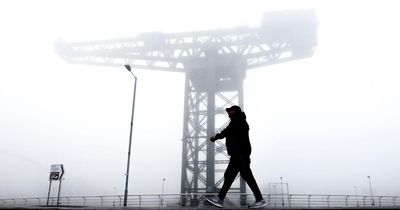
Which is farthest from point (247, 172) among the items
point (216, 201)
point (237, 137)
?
point (216, 201)

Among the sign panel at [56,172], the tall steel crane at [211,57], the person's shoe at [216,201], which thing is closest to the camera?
the person's shoe at [216,201]

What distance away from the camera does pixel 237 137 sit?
5.86 m

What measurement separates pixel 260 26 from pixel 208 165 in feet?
41.6

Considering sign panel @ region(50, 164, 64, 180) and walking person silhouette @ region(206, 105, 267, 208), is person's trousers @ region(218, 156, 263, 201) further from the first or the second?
sign panel @ region(50, 164, 64, 180)

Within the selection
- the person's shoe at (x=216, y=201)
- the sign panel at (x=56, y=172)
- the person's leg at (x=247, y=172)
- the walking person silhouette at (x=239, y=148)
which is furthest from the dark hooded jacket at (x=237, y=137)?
the sign panel at (x=56, y=172)

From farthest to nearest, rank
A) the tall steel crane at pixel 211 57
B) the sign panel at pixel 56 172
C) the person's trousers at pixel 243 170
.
Answer: the tall steel crane at pixel 211 57, the sign panel at pixel 56 172, the person's trousers at pixel 243 170

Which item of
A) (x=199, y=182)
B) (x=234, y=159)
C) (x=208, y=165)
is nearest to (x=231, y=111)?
A: (x=234, y=159)

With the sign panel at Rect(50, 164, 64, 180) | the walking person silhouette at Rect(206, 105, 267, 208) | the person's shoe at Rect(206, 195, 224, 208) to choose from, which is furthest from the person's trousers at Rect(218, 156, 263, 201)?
the sign panel at Rect(50, 164, 64, 180)

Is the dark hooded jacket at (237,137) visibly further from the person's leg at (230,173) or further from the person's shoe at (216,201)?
the person's shoe at (216,201)

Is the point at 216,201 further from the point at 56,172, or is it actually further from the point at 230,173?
the point at 56,172

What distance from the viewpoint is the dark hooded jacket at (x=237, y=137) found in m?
5.83

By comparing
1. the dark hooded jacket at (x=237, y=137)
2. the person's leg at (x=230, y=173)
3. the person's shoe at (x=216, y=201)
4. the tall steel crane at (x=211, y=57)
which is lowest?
the person's shoe at (x=216, y=201)

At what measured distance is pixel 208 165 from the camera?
88.4ft

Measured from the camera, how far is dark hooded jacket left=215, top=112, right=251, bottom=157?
19.1ft
